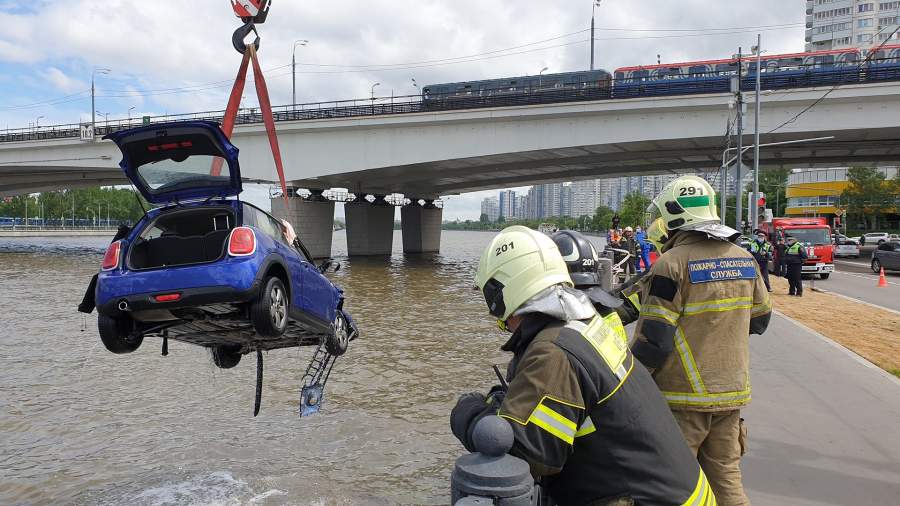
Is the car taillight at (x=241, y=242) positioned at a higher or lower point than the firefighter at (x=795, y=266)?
higher

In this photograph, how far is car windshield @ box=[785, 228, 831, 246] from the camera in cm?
2590

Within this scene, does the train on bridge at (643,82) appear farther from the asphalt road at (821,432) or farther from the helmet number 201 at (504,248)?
the helmet number 201 at (504,248)

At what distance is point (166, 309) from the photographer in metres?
5.02

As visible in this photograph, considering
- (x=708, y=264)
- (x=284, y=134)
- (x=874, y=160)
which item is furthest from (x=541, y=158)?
(x=708, y=264)

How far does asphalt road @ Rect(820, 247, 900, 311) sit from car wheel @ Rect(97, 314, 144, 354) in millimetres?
17836

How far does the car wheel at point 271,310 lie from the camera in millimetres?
5109

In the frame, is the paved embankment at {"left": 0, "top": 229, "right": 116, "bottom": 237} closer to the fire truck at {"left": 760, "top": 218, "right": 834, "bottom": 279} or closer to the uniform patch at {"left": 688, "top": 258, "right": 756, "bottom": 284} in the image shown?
the fire truck at {"left": 760, "top": 218, "right": 834, "bottom": 279}

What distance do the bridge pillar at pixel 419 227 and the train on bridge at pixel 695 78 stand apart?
21.4 meters

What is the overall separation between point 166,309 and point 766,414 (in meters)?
5.74

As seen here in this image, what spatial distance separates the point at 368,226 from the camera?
4616 centimetres

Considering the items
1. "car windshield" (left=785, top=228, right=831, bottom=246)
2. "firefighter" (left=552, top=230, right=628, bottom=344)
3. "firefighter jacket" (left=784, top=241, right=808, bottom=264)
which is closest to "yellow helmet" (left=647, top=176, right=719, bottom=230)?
"firefighter" (left=552, top=230, right=628, bottom=344)

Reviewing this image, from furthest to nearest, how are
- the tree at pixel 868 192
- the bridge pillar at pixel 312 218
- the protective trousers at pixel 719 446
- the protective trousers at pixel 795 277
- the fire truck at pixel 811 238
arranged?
the tree at pixel 868 192 < the bridge pillar at pixel 312 218 < the fire truck at pixel 811 238 < the protective trousers at pixel 795 277 < the protective trousers at pixel 719 446

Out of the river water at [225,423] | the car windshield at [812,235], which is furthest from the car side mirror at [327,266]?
the car windshield at [812,235]

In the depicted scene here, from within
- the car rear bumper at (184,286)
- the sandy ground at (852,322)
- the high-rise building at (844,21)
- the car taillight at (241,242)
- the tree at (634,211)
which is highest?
the high-rise building at (844,21)
